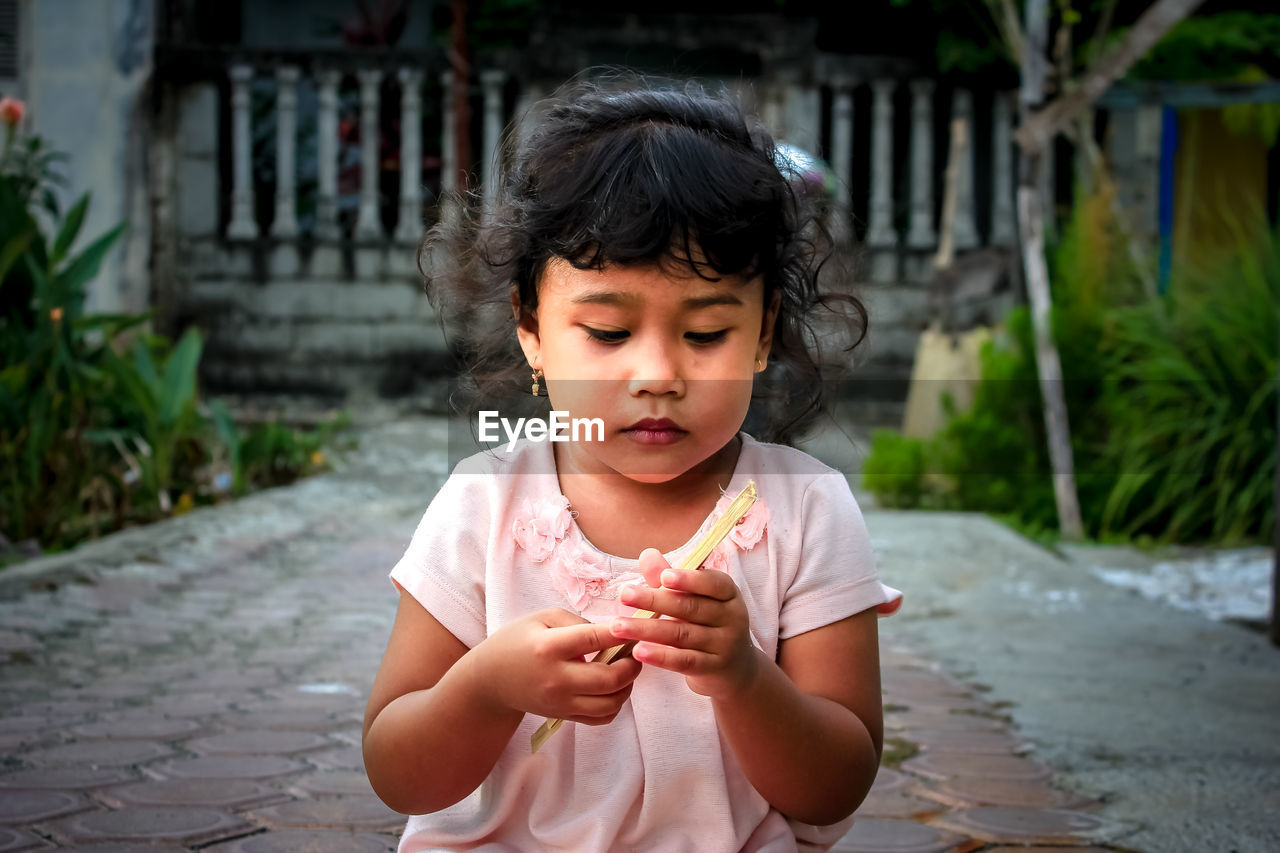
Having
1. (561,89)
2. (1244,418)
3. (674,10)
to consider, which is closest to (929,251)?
(674,10)

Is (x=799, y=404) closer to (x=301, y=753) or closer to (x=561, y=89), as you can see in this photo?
(x=561, y=89)

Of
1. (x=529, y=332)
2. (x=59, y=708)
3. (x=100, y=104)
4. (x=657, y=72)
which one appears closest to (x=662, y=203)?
(x=529, y=332)

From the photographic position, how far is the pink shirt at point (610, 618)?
130 centimetres

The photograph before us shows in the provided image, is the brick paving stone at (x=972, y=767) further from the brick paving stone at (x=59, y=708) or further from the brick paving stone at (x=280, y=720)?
the brick paving stone at (x=59, y=708)

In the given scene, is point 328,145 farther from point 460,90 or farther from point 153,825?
point 153,825

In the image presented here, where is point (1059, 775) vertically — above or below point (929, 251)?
below

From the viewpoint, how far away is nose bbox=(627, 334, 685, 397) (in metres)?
1.22

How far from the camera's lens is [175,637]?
2.98 metres

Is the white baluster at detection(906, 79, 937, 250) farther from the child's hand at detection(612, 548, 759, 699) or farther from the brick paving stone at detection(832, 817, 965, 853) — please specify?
the child's hand at detection(612, 548, 759, 699)

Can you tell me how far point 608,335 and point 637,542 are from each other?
0.77 feet

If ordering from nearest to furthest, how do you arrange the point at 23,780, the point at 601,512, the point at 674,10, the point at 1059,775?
the point at 601,512, the point at 23,780, the point at 1059,775, the point at 674,10

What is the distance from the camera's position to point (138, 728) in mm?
2223

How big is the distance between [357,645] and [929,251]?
220 inches

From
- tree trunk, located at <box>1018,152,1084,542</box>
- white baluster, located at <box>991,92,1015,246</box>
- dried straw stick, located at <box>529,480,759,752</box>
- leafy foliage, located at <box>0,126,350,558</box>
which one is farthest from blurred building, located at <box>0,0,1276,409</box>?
dried straw stick, located at <box>529,480,759,752</box>
